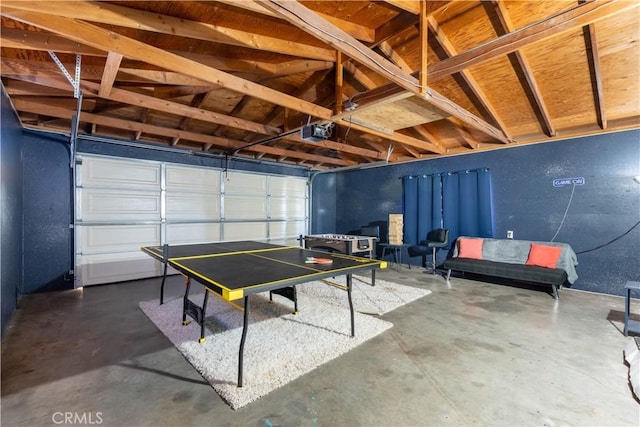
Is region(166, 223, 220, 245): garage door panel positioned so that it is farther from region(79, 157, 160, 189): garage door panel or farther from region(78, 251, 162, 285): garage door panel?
region(79, 157, 160, 189): garage door panel

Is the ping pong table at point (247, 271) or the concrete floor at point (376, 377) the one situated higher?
the ping pong table at point (247, 271)

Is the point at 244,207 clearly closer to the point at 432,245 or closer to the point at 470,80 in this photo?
the point at 432,245

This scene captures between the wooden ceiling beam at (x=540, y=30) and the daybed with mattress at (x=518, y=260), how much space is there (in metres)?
3.47

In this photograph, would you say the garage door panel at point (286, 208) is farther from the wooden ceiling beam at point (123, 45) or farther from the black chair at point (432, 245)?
the wooden ceiling beam at point (123, 45)

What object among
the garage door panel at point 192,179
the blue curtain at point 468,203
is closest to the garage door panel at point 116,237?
the garage door panel at point 192,179

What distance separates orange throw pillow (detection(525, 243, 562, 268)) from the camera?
443 cm

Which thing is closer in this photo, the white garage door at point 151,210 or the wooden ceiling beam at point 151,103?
the wooden ceiling beam at point 151,103

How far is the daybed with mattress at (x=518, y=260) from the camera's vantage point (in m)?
4.27

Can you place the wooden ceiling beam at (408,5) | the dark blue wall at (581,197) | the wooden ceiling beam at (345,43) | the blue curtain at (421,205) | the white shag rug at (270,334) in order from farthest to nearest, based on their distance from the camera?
the blue curtain at (421,205) < the dark blue wall at (581,197) < the wooden ceiling beam at (408,5) < the white shag rug at (270,334) < the wooden ceiling beam at (345,43)

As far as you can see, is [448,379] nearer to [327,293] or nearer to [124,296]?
[327,293]

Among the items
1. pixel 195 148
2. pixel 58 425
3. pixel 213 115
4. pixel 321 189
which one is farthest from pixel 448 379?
pixel 321 189

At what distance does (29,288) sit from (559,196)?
911cm

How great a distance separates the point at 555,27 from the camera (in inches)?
89.0

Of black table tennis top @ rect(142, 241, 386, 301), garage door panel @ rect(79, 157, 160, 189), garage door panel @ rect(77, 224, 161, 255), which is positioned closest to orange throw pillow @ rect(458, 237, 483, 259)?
black table tennis top @ rect(142, 241, 386, 301)
